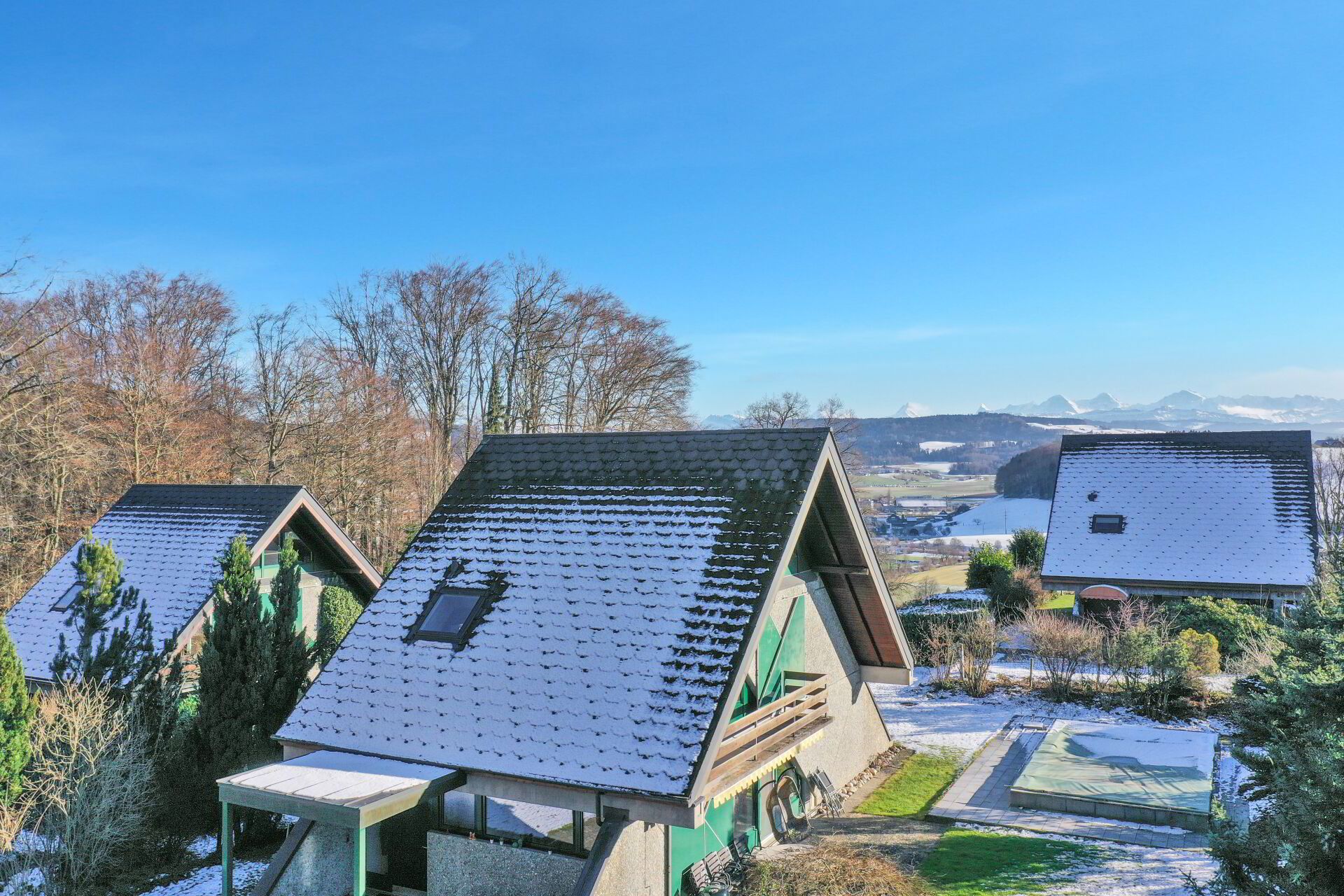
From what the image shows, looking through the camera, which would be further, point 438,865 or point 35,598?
point 35,598

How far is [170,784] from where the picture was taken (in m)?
13.0

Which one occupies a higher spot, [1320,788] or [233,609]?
[233,609]

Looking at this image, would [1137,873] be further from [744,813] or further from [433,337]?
[433,337]

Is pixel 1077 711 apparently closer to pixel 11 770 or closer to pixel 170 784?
pixel 170 784

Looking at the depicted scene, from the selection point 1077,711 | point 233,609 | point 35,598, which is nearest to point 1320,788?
point 1077,711

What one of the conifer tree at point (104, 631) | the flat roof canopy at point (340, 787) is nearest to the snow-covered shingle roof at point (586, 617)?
the flat roof canopy at point (340, 787)

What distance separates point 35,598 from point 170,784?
7.01 metres

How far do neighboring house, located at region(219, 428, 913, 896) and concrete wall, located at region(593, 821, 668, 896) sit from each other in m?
0.03

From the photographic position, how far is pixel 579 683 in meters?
9.37

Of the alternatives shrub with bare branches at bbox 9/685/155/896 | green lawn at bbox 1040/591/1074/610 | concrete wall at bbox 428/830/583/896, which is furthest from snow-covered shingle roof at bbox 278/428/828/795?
green lawn at bbox 1040/591/1074/610

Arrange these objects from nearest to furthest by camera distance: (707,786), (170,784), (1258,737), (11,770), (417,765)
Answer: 1. (707,786)
2. (417,765)
3. (1258,737)
4. (11,770)
5. (170,784)

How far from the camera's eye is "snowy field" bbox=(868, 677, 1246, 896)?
34.6 ft

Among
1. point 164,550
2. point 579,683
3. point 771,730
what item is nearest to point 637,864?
point 579,683

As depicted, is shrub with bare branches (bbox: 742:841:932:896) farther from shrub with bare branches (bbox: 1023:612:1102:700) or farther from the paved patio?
shrub with bare branches (bbox: 1023:612:1102:700)
